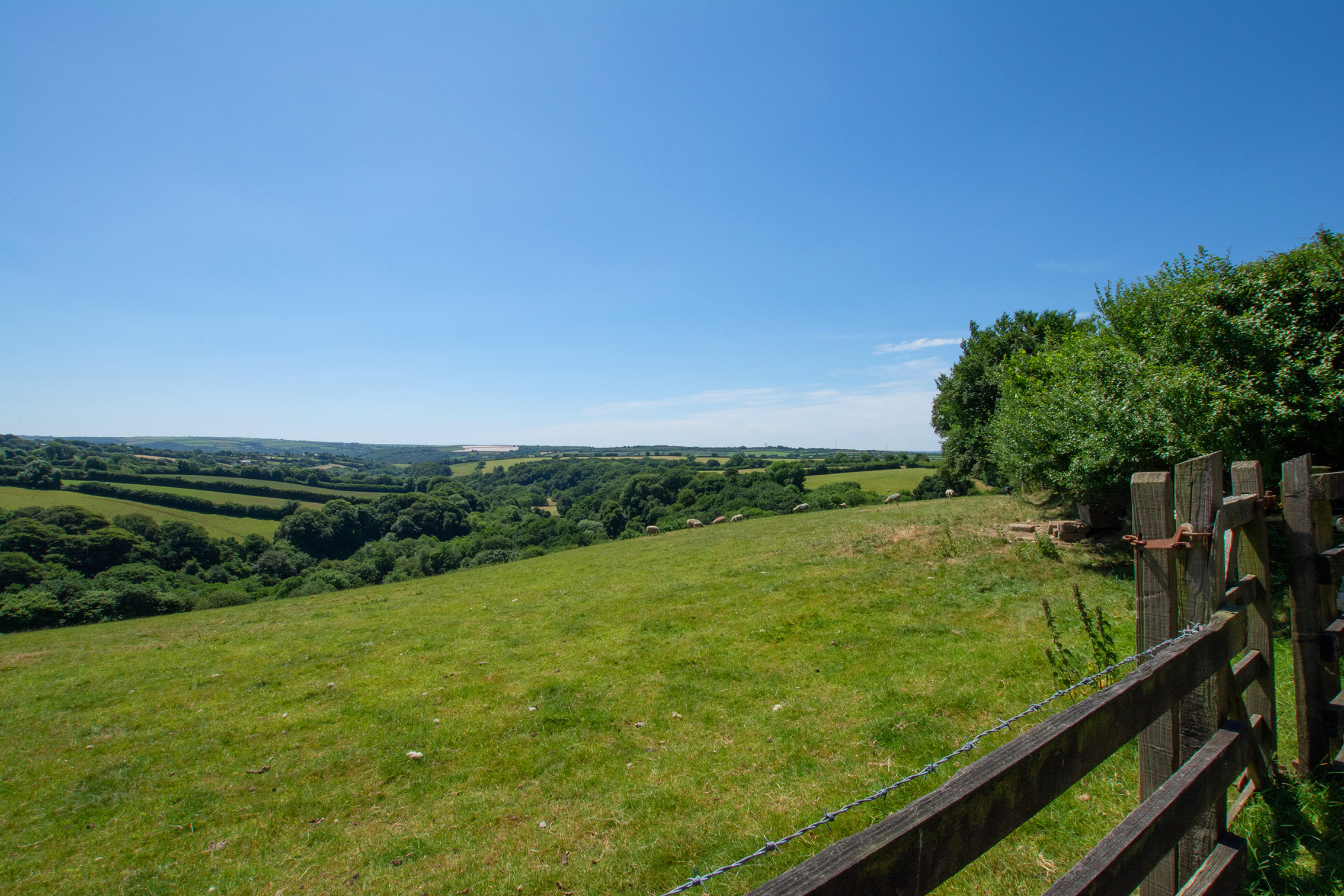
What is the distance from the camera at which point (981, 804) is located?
169cm

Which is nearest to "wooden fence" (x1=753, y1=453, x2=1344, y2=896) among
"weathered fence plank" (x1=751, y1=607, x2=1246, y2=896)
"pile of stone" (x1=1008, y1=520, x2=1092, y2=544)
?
"weathered fence plank" (x1=751, y1=607, x2=1246, y2=896)

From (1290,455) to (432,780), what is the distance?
16.7 metres

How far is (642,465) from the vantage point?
416 ft

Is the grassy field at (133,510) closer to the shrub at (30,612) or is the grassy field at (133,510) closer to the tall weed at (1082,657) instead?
the shrub at (30,612)

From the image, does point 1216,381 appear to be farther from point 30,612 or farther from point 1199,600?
point 30,612

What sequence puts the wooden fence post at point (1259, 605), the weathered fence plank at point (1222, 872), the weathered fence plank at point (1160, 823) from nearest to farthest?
the weathered fence plank at point (1160, 823) < the weathered fence plank at point (1222, 872) < the wooden fence post at point (1259, 605)

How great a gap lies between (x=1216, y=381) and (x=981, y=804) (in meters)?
13.3

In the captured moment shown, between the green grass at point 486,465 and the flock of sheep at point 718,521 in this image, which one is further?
the green grass at point 486,465

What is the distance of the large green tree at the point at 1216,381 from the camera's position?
392 inches

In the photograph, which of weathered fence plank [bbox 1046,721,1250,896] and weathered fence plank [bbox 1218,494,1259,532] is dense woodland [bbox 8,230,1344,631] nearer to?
weathered fence plank [bbox 1218,494,1259,532]

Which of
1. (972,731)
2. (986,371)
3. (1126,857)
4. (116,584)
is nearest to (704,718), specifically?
(972,731)

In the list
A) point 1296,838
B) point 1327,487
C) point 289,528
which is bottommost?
point 289,528

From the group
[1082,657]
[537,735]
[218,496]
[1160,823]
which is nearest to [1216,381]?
[1082,657]

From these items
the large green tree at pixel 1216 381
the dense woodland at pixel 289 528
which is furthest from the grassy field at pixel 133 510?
the large green tree at pixel 1216 381
